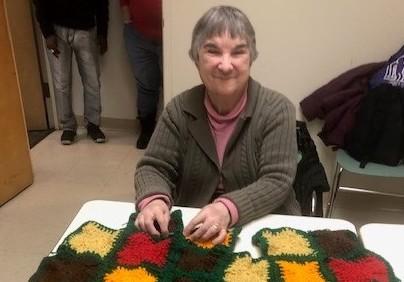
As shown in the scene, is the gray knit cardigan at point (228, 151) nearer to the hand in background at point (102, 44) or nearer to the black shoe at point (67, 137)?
the hand in background at point (102, 44)

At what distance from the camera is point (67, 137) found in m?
3.24

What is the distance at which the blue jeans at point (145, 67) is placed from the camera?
3.00 m

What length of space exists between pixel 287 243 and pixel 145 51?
2.28 meters

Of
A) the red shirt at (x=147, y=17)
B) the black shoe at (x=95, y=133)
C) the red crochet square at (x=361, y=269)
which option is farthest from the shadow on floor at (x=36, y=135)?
the red crochet square at (x=361, y=269)

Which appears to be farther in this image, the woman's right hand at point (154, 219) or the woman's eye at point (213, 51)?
the woman's eye at point (213, 51)

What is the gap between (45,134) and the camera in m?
3.40

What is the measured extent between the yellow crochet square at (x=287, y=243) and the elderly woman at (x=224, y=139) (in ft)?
→ 0.43

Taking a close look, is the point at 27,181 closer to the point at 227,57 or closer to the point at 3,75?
the point at 3,75

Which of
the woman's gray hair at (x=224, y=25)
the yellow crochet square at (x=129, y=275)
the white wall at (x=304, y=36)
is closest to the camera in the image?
the yellow crochet square at (x=129, y=275)

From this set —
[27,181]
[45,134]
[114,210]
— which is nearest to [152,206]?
[114,210]

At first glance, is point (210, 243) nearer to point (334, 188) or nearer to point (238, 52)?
point (238, 52)

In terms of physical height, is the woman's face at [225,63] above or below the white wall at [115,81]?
above

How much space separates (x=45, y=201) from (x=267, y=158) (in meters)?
1.68

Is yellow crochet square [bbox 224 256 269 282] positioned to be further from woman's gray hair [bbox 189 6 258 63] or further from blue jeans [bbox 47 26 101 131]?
blue jeans [bbox 47 26 101 131]
